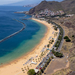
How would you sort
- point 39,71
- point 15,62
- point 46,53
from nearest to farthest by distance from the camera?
point 39,71 → point 15,62 → point 46,53

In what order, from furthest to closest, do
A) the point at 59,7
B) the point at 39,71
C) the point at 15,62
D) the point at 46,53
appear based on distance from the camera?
the point at 59,7 < the point at 46,53 < the point at 15,62 < the point at 39,71

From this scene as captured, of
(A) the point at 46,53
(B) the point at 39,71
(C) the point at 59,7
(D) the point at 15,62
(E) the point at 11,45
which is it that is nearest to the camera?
(B) the point at 39,71

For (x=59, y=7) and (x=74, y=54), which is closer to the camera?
(x=74, y=54)

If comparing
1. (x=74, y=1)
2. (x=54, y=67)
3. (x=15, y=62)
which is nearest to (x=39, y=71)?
(x=54, y=67)

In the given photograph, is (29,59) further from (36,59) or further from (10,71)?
(10,71)

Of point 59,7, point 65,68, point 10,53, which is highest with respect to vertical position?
point 59,7

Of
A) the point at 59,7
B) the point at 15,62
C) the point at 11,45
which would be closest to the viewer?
the point at 15,62

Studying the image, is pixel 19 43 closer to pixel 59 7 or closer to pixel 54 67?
pixel 54 67

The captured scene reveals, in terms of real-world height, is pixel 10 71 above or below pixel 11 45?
below

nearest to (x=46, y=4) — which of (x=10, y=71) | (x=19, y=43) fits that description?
(x=19, y=43)
